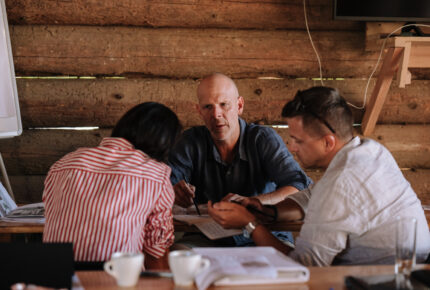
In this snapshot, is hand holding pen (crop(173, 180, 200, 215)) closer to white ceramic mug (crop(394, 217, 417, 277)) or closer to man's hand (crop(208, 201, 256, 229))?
man's hand (crop(208, 201, 256, 229))

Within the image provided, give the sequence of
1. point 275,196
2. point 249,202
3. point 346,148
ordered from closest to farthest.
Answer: point 346,148
point 249,202
point 275,196

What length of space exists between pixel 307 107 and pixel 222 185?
1233 mm

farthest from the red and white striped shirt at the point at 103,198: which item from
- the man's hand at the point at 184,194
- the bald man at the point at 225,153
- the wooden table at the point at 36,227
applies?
the bald man at the point at 225,153

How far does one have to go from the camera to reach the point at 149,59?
12.0 feet

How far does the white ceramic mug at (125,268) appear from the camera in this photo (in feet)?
4.54

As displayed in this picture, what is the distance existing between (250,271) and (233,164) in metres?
1.74

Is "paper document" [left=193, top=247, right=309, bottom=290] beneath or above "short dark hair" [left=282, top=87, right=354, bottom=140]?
beneath

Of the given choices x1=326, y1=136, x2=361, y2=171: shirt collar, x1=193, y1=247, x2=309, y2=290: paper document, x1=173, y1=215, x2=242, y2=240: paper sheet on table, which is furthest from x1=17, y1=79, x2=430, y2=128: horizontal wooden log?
x1=193, y1=247, x2=309, y2=290: paper document

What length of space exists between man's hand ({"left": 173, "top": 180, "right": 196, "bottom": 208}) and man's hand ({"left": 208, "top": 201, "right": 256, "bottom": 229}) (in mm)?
481

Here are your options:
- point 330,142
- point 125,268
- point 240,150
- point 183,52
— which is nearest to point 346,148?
point 330,142

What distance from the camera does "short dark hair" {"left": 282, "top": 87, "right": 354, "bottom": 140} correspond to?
2062 millimetres

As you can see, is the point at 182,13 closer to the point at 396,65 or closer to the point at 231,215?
the point at 396,65

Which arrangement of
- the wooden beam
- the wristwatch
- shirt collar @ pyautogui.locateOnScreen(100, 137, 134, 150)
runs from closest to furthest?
1. shirt collar @ pyautogui.locateOnScreen(100, 137, 134, 150)
2. the wristwatch
3. the wooden beam

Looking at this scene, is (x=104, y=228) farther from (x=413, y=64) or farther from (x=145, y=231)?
(x=413, y=64)
